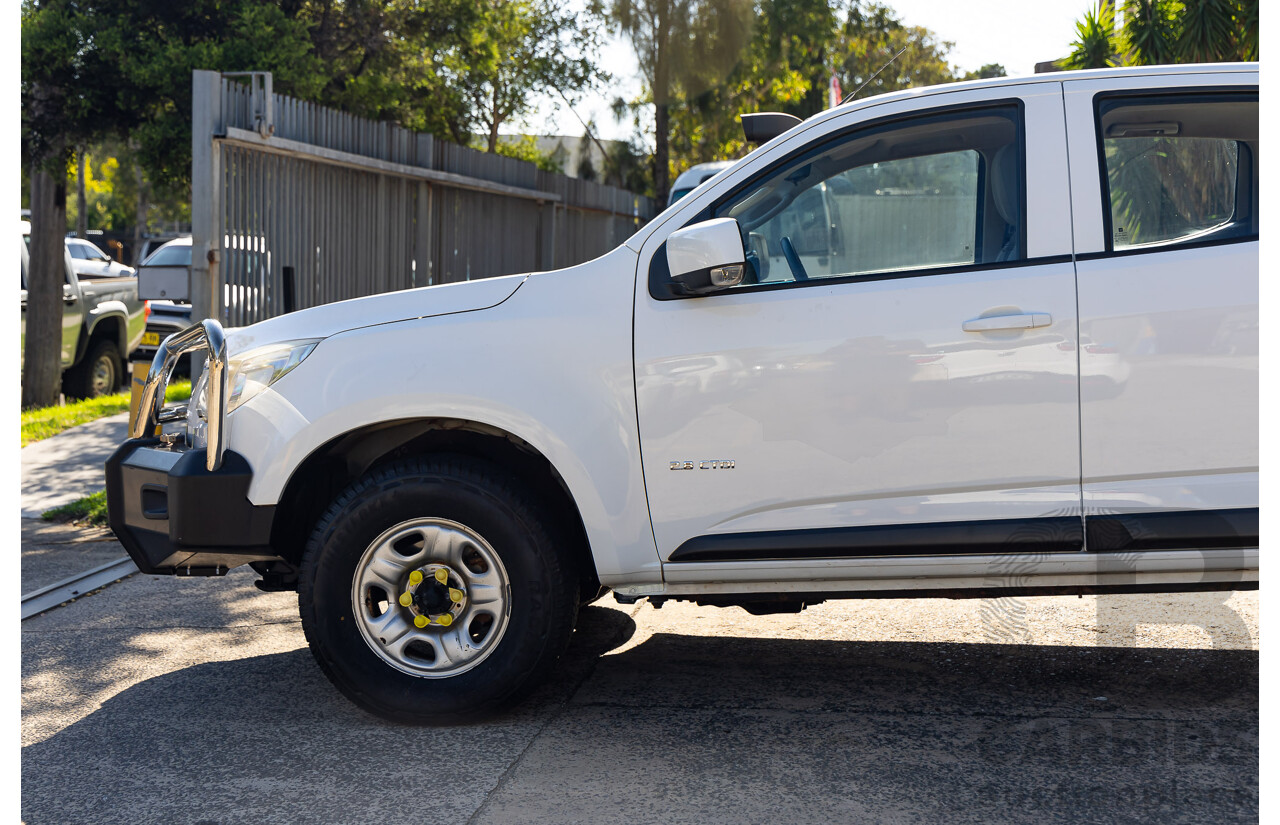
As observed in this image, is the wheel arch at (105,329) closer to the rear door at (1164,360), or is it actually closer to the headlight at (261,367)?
the headlight at (261,367)

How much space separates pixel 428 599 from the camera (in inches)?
161

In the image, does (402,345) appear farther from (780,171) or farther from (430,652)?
(780,171)

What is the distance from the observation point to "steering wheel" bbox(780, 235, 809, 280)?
13.3ft

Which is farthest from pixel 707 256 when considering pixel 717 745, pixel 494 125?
pixel 494 125

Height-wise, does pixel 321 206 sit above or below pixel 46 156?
below

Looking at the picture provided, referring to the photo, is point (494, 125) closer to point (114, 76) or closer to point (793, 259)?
point (114, 76)

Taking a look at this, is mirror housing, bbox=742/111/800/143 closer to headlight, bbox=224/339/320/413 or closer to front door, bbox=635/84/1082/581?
front door, bbox=635/84/1082/581

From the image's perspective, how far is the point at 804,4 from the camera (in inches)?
1352

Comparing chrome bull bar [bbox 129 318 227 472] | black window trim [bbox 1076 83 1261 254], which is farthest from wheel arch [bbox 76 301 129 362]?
black window trim [bbox 1076 83 1261 254]

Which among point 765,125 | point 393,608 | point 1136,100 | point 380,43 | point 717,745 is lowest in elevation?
point 717,745

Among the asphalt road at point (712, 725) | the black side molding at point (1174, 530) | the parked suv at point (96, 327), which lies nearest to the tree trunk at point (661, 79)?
the parked suv at point (96, 327)

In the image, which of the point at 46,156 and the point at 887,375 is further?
the point at 46,156

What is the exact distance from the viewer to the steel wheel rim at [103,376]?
13.4 metres

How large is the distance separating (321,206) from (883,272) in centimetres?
646
